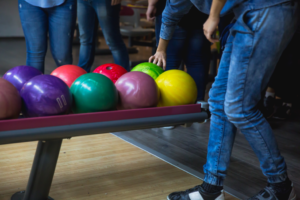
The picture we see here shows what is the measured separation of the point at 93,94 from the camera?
1.25 metres

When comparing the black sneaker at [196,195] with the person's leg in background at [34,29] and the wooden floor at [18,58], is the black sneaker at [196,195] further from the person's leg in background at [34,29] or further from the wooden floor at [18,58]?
the wooden floor at [18,58]

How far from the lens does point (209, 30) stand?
3.93 feet

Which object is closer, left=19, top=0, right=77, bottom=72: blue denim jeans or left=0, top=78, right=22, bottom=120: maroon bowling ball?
left=0, top=78, right=22, bottom=120: maroon bowling ball

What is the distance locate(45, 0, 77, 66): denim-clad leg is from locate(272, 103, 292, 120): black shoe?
186 cm

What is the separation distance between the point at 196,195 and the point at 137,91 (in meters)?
0.52

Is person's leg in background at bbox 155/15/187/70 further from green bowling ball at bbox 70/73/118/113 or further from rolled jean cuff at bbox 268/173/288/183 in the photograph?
rolled jean cuff at bbox 268/173/288/183

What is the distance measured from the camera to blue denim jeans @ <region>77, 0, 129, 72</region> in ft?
8.18

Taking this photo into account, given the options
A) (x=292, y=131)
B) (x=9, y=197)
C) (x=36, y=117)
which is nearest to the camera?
(x=36, y=117)

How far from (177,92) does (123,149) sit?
0.75 metres

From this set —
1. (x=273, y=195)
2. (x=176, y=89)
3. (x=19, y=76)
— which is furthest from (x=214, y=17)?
(x=19, y=76)

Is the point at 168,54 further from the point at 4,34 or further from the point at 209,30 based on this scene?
the point at 4,34

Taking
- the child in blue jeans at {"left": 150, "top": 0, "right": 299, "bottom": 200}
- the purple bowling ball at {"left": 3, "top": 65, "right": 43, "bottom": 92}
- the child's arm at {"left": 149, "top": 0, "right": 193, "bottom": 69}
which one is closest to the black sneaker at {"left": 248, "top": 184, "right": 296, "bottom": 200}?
the child in blue jeans at {"left": 150, "top": 0, "right": 299, "bottom": 200}

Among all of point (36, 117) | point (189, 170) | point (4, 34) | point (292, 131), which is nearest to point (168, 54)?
point (189, 170)

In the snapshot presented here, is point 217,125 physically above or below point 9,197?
above
